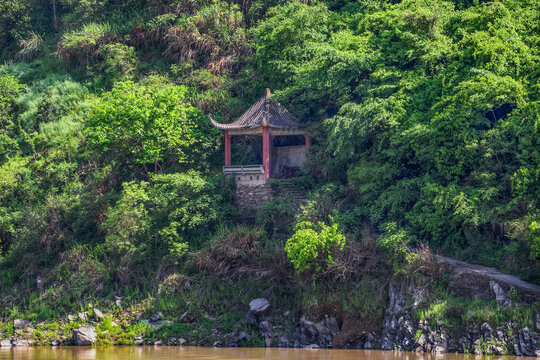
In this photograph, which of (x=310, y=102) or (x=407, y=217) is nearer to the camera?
(x=407, y=217)

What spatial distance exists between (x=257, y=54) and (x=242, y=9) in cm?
568

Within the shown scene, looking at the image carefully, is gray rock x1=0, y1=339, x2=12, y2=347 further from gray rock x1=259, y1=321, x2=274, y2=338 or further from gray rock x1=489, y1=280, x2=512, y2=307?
gray rock x1=489, y1=280, x2=512, y2=307

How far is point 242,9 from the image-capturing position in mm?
35625

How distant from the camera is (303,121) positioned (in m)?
27.8

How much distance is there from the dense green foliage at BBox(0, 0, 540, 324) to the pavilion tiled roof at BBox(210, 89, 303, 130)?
2.01ft

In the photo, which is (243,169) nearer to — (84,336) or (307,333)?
(307,333)

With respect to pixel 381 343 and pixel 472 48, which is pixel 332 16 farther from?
pixel 381 343

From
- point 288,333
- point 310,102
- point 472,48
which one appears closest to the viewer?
Answer: point 288,333

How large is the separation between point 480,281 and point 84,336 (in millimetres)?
12838

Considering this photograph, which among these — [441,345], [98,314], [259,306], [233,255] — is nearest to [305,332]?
[259,306]

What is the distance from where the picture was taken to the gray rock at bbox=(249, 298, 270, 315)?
22297 mm

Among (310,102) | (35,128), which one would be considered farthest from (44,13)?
(310,102)

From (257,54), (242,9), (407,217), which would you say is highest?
(242,9)

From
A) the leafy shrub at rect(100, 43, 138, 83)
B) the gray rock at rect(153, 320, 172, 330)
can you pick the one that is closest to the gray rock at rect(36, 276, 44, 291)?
the gray rock at rect(153, 320, 172, 330)
